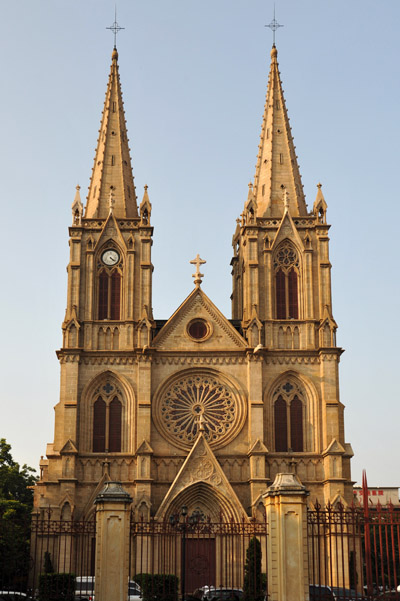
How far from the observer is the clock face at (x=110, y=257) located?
52.6 meters

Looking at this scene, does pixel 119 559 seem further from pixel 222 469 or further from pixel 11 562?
pixel 222 469

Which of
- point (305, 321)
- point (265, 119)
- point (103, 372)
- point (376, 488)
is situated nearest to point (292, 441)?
point (305, 321)

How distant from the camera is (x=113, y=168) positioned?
55219 millimetres

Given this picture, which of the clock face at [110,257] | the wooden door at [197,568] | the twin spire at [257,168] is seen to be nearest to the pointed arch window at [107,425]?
the wooden door at [197,568]

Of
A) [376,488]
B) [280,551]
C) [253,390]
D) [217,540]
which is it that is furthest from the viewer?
[376,488]

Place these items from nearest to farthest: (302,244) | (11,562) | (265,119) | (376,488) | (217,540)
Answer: (11,562) → (217,540) → (302,244) → (265,119) → (376,488)

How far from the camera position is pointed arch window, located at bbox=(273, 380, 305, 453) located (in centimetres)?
4941

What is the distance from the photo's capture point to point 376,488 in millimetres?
98062

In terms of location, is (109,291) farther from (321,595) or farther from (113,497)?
(321,595)

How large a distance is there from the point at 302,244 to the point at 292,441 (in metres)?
11.4

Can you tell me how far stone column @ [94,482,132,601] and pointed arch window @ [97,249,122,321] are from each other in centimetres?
2796

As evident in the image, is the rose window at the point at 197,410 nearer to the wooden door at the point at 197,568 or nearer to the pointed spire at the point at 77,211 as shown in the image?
the wooden door at the point at 197,568

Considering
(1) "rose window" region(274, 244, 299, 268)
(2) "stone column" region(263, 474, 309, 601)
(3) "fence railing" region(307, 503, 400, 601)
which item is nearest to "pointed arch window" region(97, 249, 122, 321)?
(1) "rose window" region(274, 244, 299, 268)

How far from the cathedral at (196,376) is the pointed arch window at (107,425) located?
6 cm
